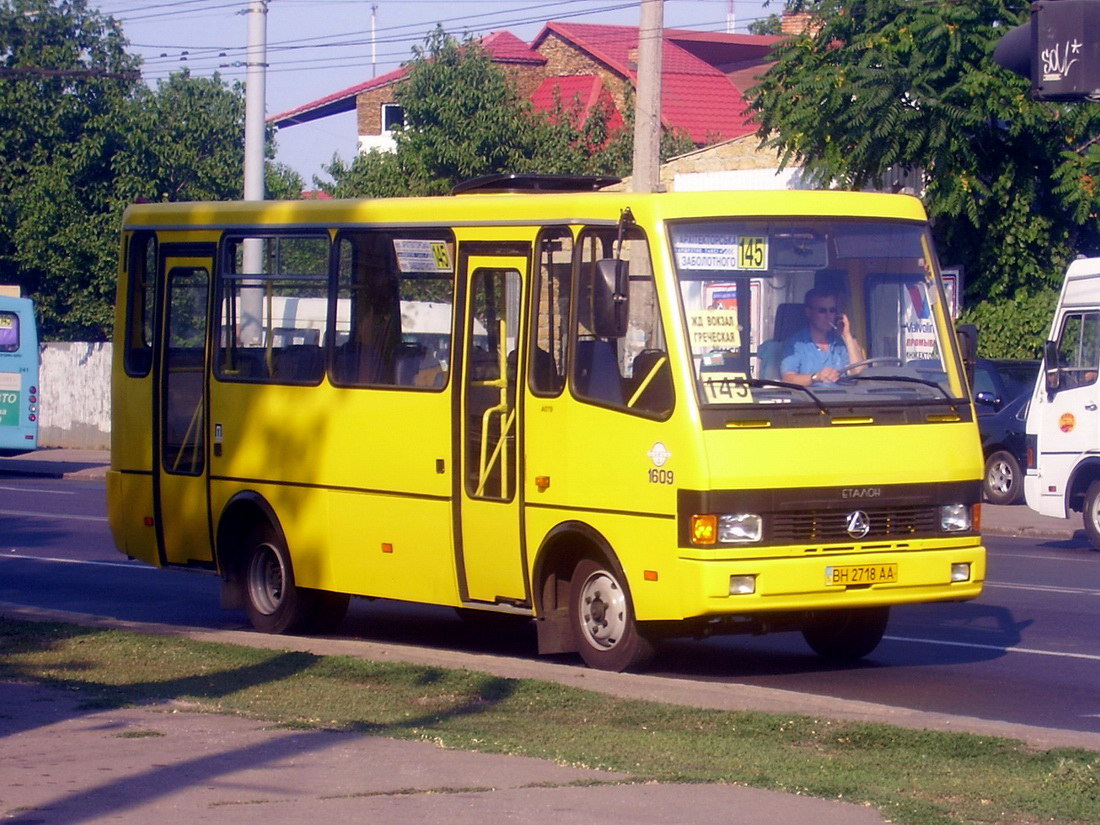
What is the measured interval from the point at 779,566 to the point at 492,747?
8.09 ft

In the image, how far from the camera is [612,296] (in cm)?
931

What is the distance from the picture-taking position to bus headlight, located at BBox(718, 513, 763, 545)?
911 centimetres

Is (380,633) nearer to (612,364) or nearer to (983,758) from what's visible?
(612,364)

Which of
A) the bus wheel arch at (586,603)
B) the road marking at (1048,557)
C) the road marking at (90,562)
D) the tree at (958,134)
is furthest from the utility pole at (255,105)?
the bus wheel arch at (586,603)

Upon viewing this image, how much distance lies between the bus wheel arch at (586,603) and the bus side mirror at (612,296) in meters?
1.20

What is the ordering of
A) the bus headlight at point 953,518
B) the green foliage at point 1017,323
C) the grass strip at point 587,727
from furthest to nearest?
the green foliage at point 1017,323 < the bus headlight at point 953,518 < the grass strip at point 587,727

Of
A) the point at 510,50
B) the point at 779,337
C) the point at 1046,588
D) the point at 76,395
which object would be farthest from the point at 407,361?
the point at 510,50

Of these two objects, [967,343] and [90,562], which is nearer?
[967,343]

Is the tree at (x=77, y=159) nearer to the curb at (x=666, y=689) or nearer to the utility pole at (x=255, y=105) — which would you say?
the utility pole at (x=255, y=105)

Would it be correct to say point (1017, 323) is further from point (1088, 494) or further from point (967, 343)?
point (967, 343)

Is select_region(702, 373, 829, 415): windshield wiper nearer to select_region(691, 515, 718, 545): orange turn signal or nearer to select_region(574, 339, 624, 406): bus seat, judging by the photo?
select_region(574, 339, 624, 406): bus seat

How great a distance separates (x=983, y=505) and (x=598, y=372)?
14737 millimetres

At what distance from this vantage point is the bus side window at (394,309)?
10883 millimetres

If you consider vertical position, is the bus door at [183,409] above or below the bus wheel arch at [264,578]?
above
